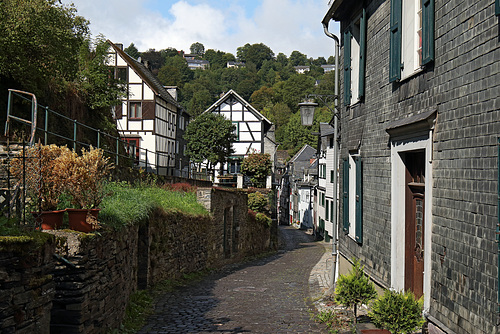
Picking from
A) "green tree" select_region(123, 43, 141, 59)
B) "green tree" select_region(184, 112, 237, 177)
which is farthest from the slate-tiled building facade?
"green tree" select_region(123, 43, 141, 59)

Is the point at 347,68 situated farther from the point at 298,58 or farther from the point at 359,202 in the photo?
the point at 298,58

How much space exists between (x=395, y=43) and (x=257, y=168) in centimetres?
3147

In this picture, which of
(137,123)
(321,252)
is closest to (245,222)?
(321,252)

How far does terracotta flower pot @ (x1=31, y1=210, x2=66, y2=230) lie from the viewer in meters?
7.71

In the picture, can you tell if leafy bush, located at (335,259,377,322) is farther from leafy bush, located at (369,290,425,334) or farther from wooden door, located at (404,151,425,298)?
leafy bush, located at (369,290,425,334)

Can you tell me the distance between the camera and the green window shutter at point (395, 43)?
927 centimetres

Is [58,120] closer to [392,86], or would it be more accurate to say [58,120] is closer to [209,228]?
[209,228]

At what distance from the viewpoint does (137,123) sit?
36.4 m

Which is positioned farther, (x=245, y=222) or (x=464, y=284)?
(x=245, y=222)

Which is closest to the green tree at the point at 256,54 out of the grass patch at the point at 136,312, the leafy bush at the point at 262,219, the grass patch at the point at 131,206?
the leafy bush at the point at 262,219

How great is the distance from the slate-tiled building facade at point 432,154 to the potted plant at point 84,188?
15.4ft

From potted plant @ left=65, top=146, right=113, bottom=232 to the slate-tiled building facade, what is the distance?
4.69 m

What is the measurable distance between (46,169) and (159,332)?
3523 millimetres

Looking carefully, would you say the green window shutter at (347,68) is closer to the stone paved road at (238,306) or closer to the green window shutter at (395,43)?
the green window shutter at (395,43)
